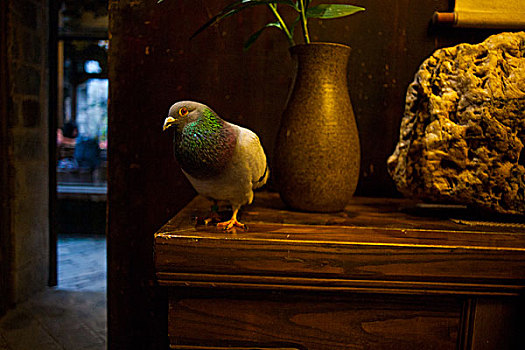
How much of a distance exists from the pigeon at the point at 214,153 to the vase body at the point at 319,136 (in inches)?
3.6

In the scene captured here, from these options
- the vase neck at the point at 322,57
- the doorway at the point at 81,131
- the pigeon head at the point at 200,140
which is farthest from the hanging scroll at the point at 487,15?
the doorway at the point at 81,131

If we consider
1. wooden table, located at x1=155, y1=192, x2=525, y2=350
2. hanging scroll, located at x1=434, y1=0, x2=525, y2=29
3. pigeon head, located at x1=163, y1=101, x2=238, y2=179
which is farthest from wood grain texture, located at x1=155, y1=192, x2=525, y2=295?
hanging scroll, located at x1=434, y1=0, x2=525, y2=29

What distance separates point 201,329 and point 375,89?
73 cm

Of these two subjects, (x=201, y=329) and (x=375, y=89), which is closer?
(x=201, y=329)

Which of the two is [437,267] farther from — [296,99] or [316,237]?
[296,99]

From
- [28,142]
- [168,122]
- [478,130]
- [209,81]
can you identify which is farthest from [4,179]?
[478,130]

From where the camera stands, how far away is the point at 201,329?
0.63 m

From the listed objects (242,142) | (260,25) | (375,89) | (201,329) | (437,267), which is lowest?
(201,329)

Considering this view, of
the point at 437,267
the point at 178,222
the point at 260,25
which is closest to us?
the point at 437,267

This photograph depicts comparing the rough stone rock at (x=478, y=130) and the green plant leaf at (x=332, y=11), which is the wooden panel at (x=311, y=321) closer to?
the rough stone rock at (x=478, y=130)

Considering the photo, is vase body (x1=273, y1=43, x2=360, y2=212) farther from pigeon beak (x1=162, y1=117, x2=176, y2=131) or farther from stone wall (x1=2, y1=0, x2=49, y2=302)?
stone wall (x1=2, y1=0, x2=49, y2=302)

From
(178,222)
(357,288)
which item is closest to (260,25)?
(178,222)

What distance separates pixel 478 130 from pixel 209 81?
0.65 m

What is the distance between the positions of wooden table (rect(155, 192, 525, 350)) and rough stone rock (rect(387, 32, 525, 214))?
85mm
